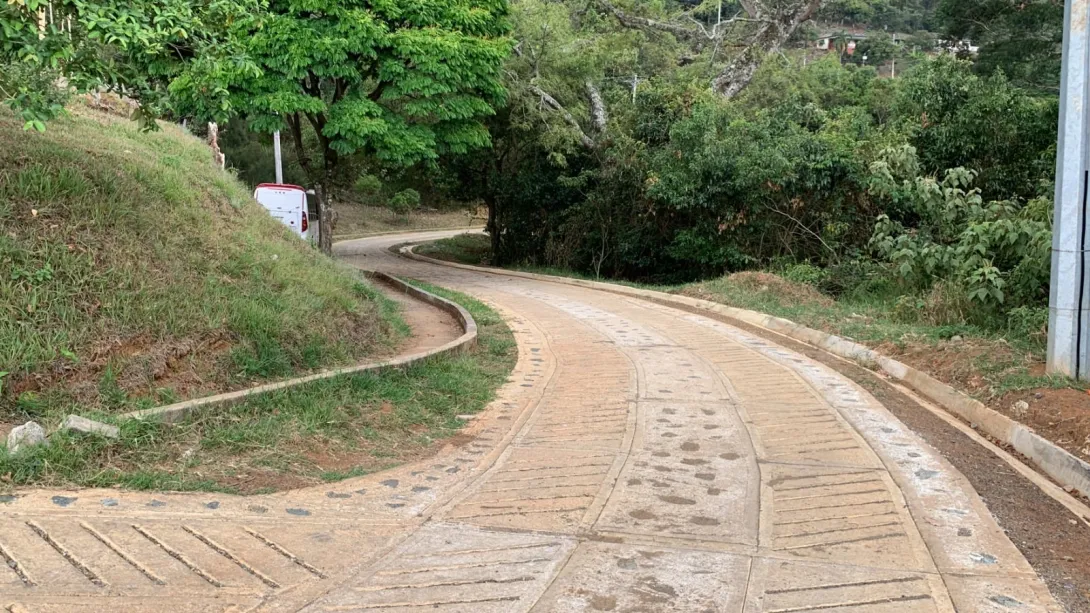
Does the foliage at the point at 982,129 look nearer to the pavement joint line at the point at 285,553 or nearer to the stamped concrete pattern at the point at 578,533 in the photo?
the stamped concrete pattern at the point at 578,533

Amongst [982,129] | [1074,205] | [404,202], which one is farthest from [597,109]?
[404,202]

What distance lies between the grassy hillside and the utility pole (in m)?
6.06

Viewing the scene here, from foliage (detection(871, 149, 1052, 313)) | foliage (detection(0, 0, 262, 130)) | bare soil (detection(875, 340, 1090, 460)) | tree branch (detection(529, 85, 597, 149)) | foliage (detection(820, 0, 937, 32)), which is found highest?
foliage (detection(820, 0, 937, 32))

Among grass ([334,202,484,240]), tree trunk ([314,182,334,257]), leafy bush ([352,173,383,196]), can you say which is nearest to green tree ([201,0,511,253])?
tree trunk ([314,182,334,257])

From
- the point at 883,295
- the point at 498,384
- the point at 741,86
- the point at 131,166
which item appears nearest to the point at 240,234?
the point at 131,166

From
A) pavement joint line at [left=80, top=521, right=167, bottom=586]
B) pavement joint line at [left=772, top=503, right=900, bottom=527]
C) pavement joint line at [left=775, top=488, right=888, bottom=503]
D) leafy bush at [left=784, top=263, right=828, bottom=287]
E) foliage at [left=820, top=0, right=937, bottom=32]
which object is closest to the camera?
pavement joint line at [left=80, top=521, right=167, bottom=586]

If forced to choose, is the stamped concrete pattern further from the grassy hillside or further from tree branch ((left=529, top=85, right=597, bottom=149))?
tree branch ((left=529, top=85, right=597, bottom=149))

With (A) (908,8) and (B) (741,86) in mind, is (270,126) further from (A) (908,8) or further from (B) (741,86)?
(A) (908,8)

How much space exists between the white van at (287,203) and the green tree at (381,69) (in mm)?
2536

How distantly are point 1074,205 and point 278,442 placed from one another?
656 centimetres

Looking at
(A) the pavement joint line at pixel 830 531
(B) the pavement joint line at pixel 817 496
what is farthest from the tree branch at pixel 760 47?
(A) the pavement joint line at pixel 830 531

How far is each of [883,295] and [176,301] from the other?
37.8ft

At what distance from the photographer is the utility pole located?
709cm

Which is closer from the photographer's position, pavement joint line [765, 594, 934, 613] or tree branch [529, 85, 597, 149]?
pavement joint line [765, 594, 934, 613]
